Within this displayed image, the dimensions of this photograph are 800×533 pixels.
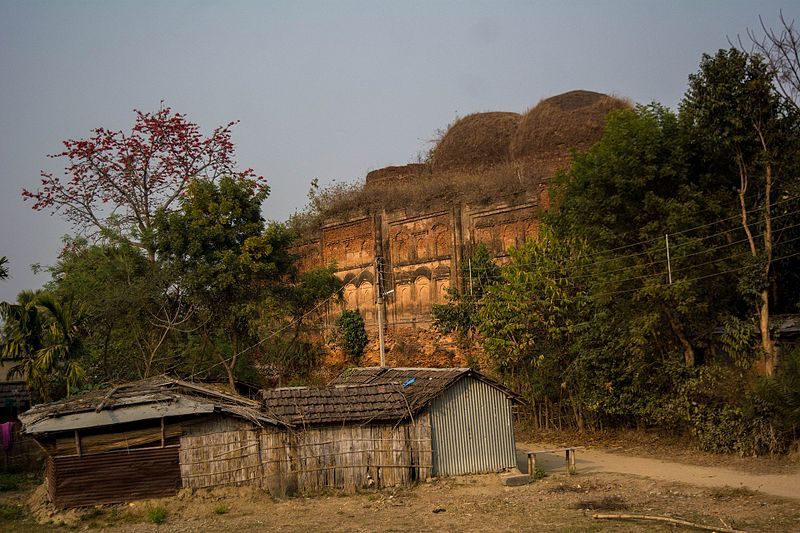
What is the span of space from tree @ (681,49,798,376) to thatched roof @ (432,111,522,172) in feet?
47.7

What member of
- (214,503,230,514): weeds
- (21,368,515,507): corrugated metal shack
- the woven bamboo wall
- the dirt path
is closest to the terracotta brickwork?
the dirt path

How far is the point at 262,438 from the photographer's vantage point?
50.4 ft

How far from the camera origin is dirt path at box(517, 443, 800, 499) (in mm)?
14828

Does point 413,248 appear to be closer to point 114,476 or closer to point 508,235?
point 508,235

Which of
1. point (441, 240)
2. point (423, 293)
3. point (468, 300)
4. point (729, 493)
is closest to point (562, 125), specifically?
point (441, 240)

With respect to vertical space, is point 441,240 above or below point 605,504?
above

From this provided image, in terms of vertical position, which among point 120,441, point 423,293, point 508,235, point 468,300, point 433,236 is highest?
point 433,236

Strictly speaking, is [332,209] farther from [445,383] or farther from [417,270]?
[445,383]

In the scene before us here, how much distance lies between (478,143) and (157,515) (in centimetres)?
2321

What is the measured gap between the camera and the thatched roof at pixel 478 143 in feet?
110

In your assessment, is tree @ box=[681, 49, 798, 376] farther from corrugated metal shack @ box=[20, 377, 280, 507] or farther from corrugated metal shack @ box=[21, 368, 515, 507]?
corrugated metal shack @ box=[20, 377, 280, 507]

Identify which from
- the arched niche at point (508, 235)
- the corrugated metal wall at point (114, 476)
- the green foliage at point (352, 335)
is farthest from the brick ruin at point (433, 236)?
the corrugated metal wall at point (114, 476)

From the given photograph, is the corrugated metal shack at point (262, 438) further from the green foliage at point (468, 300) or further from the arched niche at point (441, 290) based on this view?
the arched niche at point (441, 290)

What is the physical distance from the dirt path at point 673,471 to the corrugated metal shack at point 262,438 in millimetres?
2381
